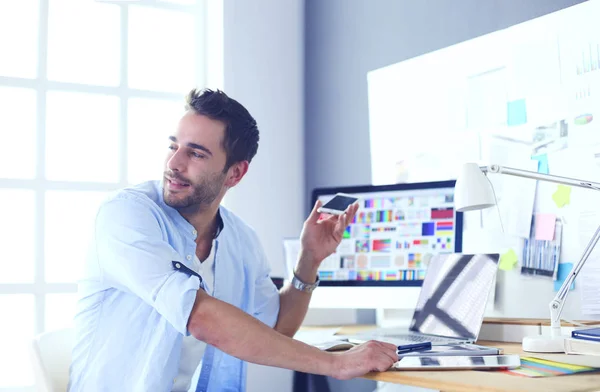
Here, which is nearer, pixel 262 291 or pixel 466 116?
pixel 262 291

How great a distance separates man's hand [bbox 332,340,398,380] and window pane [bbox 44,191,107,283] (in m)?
1.66

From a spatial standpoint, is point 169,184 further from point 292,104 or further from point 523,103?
point 292,104

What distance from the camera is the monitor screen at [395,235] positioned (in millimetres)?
2127

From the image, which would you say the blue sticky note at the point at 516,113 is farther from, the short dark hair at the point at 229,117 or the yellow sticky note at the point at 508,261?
the short dark hair at the point at 229,117

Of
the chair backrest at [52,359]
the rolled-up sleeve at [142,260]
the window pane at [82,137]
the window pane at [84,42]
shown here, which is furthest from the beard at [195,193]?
the window pane at [84,42]

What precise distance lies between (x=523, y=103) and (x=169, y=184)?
3.57 ft

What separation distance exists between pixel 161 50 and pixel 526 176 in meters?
1.97

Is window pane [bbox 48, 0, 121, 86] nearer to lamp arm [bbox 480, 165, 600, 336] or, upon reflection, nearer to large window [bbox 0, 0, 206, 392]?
large window [bbox 0, 0, 206, 392]

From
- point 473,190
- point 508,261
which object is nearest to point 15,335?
point 508,261

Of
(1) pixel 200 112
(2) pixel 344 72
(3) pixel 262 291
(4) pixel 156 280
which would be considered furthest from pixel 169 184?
(2) pixel 344 72

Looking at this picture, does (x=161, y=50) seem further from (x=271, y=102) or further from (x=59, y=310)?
(x=59, y=310)

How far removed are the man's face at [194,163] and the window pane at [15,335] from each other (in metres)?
1.26

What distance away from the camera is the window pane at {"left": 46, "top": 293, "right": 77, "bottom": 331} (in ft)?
9.33

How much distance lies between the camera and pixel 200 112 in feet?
6.37
